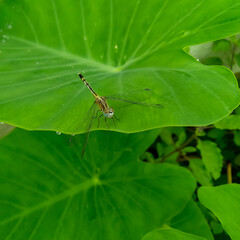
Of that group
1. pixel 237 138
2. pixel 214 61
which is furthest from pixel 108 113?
pixel 214 61

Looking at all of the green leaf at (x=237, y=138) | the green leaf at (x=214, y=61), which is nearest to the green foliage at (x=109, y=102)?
the green leaf at (x=237, y=138)

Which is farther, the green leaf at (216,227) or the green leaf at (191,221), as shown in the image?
the green leaf at (216,227)

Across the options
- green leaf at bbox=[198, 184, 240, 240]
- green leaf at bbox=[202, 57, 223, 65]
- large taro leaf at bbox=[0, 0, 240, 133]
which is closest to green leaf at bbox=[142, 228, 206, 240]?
green leaf at bbox=[198, 184, 240, 240]

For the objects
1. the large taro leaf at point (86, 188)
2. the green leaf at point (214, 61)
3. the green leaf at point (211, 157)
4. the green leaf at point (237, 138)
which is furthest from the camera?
the green leaf at point (214, 61)

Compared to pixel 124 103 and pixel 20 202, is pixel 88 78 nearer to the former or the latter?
pixel 124 103

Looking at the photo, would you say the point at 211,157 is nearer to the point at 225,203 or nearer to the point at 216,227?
the point at 216,227

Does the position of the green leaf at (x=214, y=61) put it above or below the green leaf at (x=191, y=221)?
above

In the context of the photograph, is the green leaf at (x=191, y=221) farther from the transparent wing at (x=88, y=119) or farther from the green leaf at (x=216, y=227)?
the transparent wing at (x=88, y=119)
